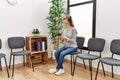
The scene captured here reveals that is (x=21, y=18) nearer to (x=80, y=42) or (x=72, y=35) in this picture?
(x=72, y=35)

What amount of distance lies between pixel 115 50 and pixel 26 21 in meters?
2.30

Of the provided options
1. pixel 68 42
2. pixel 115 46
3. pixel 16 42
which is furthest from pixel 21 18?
pixel 115 46

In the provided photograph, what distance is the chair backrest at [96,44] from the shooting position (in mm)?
2962

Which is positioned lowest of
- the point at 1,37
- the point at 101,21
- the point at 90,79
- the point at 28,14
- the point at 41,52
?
the point at 90,79

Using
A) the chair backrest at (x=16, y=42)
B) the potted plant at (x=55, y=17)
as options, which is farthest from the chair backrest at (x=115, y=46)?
the chair backrest at (x=16, y=42)

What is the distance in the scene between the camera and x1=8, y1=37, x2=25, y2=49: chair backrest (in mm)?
3364

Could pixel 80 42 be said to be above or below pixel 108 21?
below

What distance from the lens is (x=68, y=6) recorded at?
4078mm

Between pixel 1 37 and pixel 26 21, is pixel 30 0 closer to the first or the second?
pixel 26 21

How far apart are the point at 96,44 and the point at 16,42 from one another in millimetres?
1892

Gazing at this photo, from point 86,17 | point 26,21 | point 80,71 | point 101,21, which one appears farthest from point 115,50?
point 26,21

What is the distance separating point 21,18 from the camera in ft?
11.9

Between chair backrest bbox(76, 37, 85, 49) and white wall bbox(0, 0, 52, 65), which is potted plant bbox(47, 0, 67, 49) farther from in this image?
chair backrest bbox(76, 37, 85, 49)

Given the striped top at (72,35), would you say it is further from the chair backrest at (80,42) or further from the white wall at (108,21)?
the white wall at (108,21)
